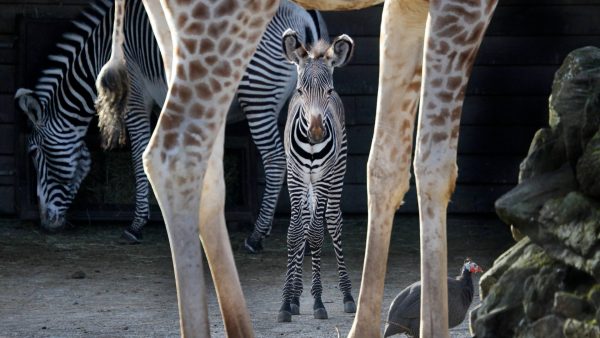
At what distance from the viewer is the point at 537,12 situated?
10828 millimetres

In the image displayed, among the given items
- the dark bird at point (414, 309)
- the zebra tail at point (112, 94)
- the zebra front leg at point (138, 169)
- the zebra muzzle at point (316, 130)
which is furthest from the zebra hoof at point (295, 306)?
the zebra front leg at point (138, 169)

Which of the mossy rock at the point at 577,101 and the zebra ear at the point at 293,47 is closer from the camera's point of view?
the mossy rock at the point at 577,101

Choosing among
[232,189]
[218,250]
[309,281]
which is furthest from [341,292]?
[232,189]

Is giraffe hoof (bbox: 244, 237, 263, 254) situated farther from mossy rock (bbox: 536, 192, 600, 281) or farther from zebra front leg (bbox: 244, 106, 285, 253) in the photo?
mossy rock (bbox: 536, 192, 600, 281)

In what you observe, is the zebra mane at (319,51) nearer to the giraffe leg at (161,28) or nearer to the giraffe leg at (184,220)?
the giraffe leg at (161,28)

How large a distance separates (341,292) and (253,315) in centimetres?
75

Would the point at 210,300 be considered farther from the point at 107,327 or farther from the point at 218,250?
the point at 218,250

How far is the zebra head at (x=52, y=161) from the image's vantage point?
10312mm

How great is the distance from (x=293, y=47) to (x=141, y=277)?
7.52 feet

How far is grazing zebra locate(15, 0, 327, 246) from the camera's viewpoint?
32.2 ft

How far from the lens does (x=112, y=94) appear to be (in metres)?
5.70

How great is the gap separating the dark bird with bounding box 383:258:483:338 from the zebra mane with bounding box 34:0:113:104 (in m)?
5.57

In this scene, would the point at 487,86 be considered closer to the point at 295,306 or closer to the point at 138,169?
the point at 138,169

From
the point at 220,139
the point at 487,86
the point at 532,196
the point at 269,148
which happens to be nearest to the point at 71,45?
the point at 269,148
